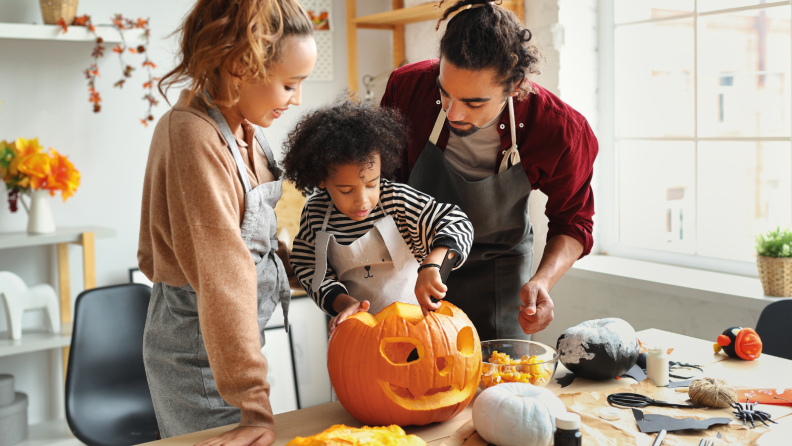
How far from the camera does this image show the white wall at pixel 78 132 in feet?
7.95

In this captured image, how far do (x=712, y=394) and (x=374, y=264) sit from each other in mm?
668

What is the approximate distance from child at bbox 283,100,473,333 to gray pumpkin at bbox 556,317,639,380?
281mm

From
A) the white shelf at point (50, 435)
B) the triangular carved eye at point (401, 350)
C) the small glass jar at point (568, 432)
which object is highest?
the triangular carved eye at point (401, 350)

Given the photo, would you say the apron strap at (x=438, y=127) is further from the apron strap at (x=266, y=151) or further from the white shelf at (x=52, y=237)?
the white shelf at (x=52, y=237)

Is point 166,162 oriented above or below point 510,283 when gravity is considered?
above

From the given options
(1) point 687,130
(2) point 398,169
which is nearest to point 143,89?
(2) point 398,169

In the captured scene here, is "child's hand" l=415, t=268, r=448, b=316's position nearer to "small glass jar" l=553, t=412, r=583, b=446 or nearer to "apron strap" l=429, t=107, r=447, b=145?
"small glass jar" l=553, t=412, r=583, b=446

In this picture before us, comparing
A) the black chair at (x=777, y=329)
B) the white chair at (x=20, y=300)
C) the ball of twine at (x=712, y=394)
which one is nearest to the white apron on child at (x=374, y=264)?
the ball of twine at (x=712, y=394)

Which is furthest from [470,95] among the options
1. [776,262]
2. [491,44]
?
[776,262]

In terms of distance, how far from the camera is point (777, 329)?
61.2 inches

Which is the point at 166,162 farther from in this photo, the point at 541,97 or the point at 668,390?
the point at 668,390

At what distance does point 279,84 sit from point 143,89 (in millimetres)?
1883

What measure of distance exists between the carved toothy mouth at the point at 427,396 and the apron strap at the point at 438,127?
24.5 inches

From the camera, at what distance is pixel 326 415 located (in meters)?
1.13
